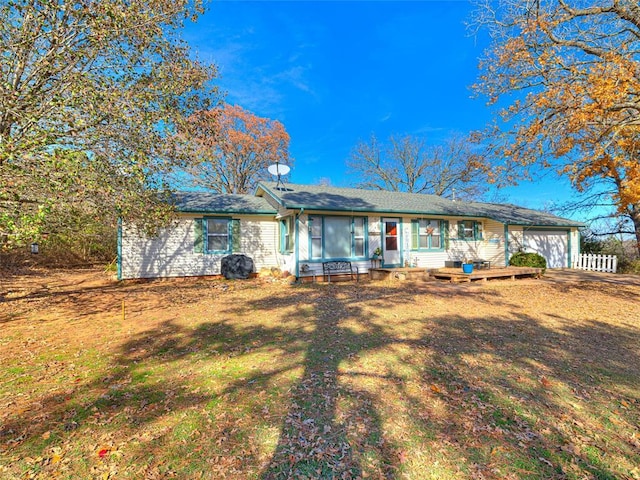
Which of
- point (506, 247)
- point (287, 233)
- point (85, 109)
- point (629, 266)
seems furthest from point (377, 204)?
point (629, 266)

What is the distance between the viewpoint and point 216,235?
492 inches

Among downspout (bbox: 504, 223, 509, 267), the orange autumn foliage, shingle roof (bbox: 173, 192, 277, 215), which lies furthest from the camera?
the orange autumn foliage

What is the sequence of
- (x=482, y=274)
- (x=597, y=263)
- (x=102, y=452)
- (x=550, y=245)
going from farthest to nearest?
(x=550, y=245), (x=597, y=263), (x=482, y=274), (x=102, y=452)

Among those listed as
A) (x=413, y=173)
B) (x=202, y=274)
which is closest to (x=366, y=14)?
(x=202, y=274)

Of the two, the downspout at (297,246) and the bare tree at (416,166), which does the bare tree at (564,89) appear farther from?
the bare tree at (416,166)

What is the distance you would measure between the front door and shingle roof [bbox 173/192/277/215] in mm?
4837

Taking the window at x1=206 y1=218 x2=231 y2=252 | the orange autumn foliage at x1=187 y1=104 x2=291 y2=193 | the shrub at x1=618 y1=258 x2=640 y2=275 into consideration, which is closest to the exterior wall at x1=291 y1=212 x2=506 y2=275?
the window at x1=206 y1=218 x2=231 y2=252

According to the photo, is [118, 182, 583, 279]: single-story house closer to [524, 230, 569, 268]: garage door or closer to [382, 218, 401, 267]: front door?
[382, 218, 401, 267]: front door

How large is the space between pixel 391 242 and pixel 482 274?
12.3 ft

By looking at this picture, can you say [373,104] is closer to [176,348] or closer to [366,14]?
[366,14]

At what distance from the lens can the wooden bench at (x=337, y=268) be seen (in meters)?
11.8

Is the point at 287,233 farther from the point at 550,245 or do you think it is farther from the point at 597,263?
the point at 597,263

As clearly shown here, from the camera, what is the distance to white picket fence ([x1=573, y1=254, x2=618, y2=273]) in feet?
49.8

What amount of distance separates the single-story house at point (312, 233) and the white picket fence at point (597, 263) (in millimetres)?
3201
